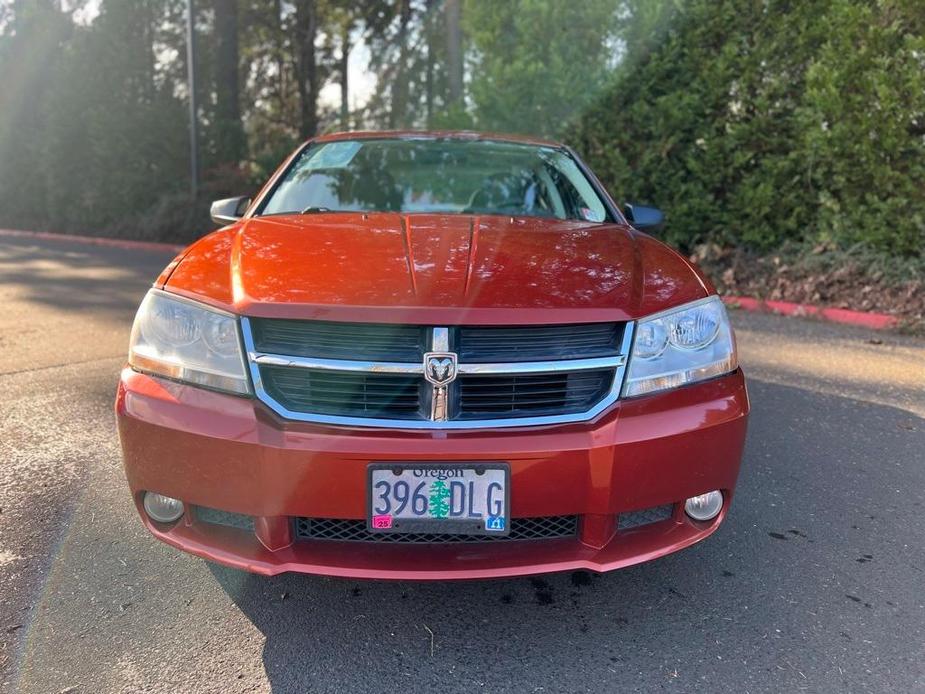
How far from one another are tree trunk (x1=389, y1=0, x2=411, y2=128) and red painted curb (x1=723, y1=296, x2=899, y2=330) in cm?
1793

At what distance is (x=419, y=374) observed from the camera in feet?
6.26

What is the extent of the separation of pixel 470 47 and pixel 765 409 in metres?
9.44

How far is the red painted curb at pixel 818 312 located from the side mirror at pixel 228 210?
556 centimetres

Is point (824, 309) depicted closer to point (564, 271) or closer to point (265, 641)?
point (564, 271)

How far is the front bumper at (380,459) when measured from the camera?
1.83 metres

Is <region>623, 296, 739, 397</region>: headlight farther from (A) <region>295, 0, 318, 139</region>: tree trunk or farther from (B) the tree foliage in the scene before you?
(A) <region>295, 0, 318, 139</region>: tree trunk

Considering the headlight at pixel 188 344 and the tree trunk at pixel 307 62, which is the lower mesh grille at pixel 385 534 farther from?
the tree trunk at pixel 307 62

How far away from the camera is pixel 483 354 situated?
1948mm

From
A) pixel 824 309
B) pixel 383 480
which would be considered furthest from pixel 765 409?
pixel 824 309

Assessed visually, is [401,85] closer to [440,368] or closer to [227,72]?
[227,72]

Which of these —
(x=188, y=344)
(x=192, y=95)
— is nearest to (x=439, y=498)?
(x=188, y=344)

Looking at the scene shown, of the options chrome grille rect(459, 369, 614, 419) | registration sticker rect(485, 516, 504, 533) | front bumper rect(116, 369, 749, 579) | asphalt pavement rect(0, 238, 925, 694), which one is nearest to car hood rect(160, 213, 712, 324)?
chrome grille rect(459, 369, 614, 419)

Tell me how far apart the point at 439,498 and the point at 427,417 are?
0.21 m

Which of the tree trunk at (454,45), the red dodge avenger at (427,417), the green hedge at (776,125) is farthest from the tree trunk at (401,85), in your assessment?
the red dodge avenger at (427,417)
